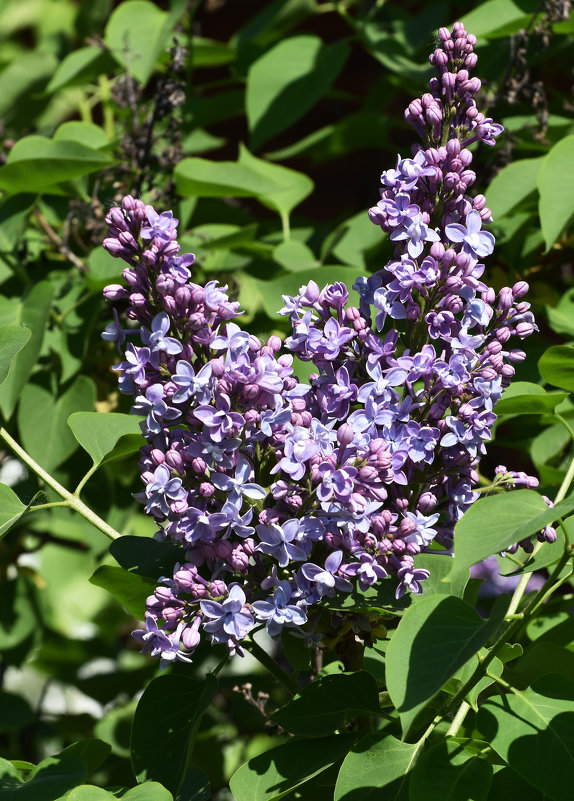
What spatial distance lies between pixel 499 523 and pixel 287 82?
4.49 ft

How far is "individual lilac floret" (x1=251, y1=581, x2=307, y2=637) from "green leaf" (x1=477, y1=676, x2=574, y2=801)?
0.67 ft

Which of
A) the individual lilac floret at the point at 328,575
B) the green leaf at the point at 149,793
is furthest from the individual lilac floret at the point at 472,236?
the green leaf at the point at 149,793

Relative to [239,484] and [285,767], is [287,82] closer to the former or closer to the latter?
[239,484]

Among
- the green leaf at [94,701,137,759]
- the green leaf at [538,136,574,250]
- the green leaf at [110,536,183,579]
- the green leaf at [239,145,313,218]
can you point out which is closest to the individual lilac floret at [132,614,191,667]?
the green leaf at [110,536,183,579]

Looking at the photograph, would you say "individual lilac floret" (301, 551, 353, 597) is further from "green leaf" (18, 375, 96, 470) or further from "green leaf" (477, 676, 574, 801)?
"green leaf" (18, 375, 96, 470)

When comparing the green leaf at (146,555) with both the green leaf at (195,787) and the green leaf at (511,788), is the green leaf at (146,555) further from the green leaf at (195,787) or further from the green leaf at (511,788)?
the green leaf at (511,788)

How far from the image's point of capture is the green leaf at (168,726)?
3.00ft

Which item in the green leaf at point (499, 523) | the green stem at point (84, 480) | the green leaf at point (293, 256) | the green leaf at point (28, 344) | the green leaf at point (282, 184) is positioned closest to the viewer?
the green leaf at point (499, 523)

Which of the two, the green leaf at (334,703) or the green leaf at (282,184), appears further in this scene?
the green leaf at (282,184)

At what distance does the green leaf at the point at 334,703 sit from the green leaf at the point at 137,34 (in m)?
1.24

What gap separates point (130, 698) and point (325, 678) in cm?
124

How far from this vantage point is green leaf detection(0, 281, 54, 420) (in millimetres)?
1388

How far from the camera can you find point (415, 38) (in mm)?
1904

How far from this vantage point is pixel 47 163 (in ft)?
4.91
